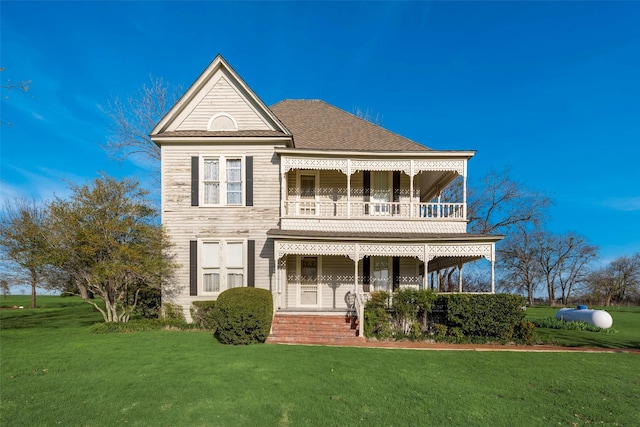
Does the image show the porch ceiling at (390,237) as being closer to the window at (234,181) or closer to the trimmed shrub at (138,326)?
the window at (234,181)

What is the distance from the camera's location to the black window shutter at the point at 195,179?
14594 mm

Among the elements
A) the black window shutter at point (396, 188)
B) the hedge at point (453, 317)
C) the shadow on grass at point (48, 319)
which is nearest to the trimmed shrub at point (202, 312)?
the shadow on grass at point (48, 319)

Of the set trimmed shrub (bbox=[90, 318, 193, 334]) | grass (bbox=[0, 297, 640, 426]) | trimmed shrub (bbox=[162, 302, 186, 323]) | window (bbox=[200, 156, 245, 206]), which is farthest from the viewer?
window (bbox=[200, 156, 245, 206])

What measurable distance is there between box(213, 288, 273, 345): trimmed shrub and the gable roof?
703cm

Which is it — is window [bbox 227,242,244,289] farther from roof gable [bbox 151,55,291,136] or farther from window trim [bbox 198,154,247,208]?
roof gable [bbox 151,55,291,136]

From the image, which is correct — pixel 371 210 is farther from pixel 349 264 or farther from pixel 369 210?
pixel 349 264

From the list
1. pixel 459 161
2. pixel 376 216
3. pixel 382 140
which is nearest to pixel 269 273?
pixel 376 216

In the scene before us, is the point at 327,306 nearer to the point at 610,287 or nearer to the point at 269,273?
the point at 269,273

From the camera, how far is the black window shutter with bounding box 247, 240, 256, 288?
46.9ft

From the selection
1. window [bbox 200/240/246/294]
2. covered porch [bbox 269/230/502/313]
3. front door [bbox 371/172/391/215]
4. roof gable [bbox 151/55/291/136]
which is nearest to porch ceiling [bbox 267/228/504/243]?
covered porch [bbox 269/230/502/313]

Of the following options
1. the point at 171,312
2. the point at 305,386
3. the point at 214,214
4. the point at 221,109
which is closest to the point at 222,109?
the point at 221,109

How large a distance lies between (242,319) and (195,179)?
6.51m

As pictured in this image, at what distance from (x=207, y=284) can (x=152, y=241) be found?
2.64 m

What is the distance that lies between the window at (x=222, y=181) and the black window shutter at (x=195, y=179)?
196mm
